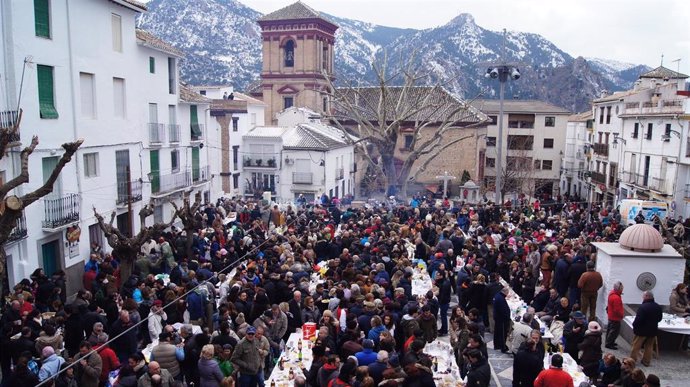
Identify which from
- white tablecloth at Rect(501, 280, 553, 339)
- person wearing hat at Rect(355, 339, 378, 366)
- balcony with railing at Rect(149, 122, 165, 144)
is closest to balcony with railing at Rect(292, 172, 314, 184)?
balcony with railing at Rect(149, 122, 165, 144)

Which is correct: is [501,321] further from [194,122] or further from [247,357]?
[194,122]

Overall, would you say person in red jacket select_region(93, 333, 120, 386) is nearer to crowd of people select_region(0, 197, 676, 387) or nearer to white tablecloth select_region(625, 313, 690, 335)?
crowd of people select_region(0, 197, 676, 387)

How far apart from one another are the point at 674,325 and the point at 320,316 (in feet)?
23.6

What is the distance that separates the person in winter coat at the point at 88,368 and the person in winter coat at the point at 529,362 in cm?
633

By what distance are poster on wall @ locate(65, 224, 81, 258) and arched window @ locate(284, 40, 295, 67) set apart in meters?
36.5

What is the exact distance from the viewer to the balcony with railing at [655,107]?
1234 inches

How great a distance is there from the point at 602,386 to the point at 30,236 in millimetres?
14684

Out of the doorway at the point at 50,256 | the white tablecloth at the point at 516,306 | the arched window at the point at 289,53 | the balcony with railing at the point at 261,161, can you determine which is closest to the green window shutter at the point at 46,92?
the doorway at the point at 50,256

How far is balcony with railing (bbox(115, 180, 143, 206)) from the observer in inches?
825


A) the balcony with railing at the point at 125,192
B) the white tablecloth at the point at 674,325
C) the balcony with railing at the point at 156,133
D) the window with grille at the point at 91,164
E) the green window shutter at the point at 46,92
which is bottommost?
the white tablecloth at the point at 674,325

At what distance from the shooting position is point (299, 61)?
5103 cm

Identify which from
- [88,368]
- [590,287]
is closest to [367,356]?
[88,368]

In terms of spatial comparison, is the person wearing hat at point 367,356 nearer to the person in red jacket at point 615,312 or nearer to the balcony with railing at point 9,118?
the person in red jacket at point 615,312

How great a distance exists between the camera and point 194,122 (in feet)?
92.8
